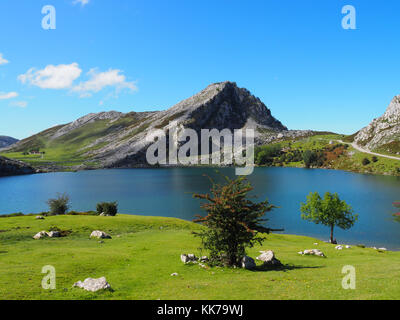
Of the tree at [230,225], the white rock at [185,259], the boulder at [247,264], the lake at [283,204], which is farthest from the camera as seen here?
the lake at [283,204]

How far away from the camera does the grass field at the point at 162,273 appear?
59.7 feet

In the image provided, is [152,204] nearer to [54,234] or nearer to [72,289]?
[54,234]

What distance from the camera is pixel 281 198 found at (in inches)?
4222

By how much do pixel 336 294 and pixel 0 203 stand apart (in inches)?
5003

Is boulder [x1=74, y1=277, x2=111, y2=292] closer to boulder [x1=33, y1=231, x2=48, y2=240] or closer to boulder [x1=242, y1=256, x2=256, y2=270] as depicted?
boulder [x1=242, y1=256, x2=256, y2=270]

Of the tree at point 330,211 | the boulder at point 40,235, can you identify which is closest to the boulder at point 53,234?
the boulder at point 40,235

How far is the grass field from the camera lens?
18.2 metres

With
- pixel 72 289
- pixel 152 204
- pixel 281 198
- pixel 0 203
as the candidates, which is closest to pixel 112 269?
pixel 72 289

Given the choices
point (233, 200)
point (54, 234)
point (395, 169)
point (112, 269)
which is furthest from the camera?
point (395, 169)

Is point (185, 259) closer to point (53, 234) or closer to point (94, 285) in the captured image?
point (94, 285)

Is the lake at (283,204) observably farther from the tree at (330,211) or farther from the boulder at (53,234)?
the boulder at (53,234)

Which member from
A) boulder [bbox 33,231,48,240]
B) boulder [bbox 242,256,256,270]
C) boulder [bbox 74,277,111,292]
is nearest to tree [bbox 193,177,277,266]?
boulder [bbox 242,256,256,270]

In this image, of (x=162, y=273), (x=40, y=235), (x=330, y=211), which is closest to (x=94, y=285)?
(x=162, y=273)

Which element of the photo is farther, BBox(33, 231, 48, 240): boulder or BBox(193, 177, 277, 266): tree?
BBox(33, 231, 48, 240): boulder
